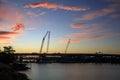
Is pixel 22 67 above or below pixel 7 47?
below

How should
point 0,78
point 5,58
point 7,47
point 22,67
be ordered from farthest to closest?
point 7,47
point 22,67
point 5,58
point 0,78

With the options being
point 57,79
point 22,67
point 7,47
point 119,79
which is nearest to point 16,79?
point 57,79

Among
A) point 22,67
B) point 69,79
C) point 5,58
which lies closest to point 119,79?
point 69,79

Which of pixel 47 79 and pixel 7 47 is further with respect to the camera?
pixel 7 47

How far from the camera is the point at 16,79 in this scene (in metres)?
35.7

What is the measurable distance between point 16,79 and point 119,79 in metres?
73.5

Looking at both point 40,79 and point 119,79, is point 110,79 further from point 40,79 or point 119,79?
point 40,79

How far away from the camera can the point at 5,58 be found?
111 meters

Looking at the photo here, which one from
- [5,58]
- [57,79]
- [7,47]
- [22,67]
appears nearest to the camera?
[57,79]

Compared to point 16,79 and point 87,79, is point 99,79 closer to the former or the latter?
point 87,79

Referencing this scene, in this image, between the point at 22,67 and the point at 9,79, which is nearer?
the point at 9,79

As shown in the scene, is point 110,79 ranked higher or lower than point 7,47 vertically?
lower

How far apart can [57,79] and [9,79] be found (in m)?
70.3

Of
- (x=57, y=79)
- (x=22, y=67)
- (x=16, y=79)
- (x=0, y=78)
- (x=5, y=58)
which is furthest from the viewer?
(x=22, y=67)
